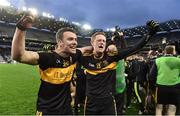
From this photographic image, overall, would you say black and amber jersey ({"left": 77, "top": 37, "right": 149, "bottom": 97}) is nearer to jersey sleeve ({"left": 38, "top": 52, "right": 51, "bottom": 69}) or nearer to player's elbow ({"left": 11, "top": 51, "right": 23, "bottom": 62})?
jersey sleeve ({"left": 38, "top": 52, "right": 51, "bottom": 69})

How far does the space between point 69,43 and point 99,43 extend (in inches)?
57.5

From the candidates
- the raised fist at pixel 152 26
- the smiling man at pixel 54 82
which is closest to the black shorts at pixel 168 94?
the raised fist at pixel 152 26

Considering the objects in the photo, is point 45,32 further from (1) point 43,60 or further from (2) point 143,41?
(1) point 43,60

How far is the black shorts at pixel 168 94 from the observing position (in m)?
8.70

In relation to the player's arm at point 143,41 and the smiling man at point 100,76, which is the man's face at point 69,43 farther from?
the player's arm at point 143,41

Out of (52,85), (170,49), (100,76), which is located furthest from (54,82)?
(170,49)

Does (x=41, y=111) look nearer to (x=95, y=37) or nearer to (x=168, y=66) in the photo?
(x=95, y=37)

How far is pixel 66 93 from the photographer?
16.3 ft

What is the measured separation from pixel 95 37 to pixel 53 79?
1.86 m

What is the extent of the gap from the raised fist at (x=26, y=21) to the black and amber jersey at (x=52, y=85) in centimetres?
88

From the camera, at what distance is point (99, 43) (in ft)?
21.3

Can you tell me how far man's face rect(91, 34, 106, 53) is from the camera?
21.2ft

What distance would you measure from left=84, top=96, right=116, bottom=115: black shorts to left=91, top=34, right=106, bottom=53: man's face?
0.84 m

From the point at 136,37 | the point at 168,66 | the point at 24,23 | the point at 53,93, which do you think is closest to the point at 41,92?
the point at 53,93
